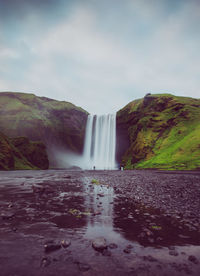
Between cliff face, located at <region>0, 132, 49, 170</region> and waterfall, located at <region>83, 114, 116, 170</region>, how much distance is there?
29.6 meters

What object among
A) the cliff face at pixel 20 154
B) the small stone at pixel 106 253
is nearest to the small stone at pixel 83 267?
the small stone at pixel 106 253

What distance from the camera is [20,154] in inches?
2324

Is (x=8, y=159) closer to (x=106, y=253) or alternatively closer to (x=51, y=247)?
(x=51, y=247)

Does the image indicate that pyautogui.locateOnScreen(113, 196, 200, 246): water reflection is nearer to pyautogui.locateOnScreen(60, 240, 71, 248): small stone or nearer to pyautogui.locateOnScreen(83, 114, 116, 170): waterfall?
pyautogui.locateOnScreen(60, 240, 71, 248): small stone

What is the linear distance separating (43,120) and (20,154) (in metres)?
44.5

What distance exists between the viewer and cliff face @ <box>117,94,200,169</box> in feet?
144

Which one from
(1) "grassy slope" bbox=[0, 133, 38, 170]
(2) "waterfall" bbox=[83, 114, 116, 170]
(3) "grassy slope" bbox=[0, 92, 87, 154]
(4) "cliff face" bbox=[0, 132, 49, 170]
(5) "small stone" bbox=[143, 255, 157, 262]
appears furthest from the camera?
(3) "grassy slope" bbox=[0, 92, 87, 154]

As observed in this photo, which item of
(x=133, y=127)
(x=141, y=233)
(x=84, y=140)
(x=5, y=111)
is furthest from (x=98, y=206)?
(x=5, y=111)

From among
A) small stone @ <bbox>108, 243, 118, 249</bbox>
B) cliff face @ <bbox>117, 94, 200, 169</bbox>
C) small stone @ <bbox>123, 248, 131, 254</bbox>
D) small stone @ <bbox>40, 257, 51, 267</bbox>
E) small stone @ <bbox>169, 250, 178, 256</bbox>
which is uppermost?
cliff face @ <bbox>117, 94, 200, 169</bbox>

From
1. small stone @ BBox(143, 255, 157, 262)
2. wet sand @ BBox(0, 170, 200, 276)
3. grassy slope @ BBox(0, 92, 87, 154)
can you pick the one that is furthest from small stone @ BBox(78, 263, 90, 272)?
grassy slope @ BBox(0, 92, 87, 154)

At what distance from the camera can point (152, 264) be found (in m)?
3.02

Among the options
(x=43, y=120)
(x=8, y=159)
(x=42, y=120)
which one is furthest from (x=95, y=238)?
(x=43, y=120)

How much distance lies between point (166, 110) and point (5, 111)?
281ft

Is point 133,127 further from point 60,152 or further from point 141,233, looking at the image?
point 141,233
